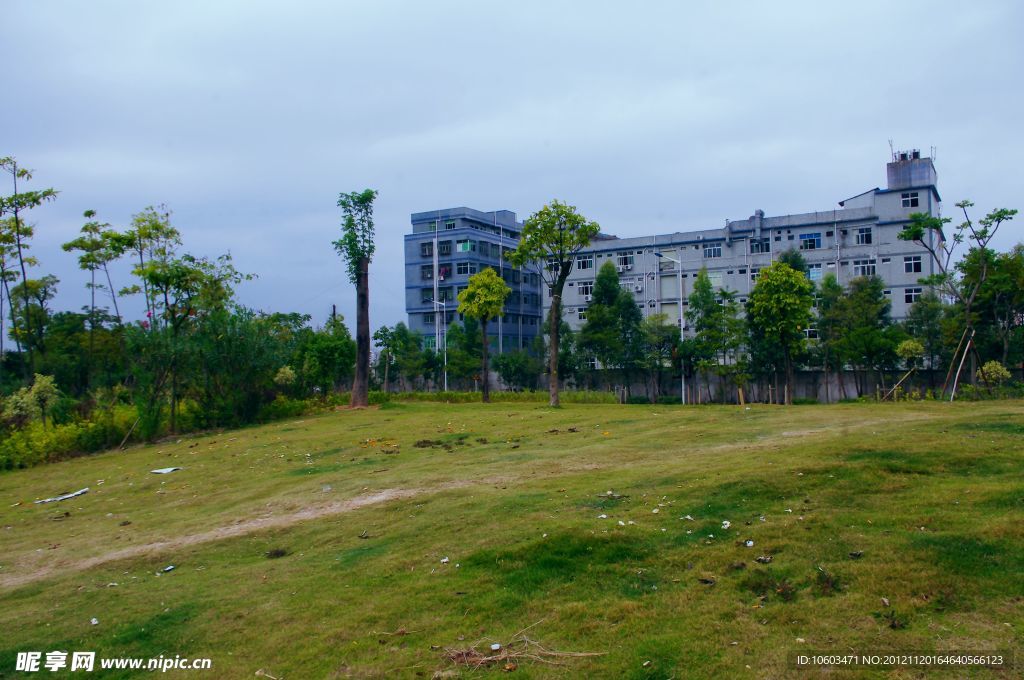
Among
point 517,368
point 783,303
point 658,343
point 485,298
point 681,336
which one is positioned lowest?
point 517,368

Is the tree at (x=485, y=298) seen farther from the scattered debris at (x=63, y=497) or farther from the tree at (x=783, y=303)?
the scattered debris at (x=63, y=497)

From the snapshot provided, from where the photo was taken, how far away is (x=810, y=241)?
58000mm

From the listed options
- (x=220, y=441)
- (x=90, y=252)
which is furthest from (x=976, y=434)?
(x=90, y=252)

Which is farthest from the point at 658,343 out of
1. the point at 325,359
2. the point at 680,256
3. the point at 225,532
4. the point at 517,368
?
the point at 225,532

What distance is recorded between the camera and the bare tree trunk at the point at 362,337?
34.0 metres

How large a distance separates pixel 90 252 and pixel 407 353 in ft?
90.5

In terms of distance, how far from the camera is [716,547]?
8.27m

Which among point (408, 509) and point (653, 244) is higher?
point (653, 244)

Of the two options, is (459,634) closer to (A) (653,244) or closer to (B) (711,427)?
(B) (711,427)

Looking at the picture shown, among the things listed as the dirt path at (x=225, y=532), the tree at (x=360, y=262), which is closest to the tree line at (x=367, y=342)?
the tree at (x=360, y=262)

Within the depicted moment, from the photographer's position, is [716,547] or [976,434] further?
[976,434]

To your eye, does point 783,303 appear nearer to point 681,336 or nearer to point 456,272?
point 681,336

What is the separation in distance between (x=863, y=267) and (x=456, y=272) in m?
33.2

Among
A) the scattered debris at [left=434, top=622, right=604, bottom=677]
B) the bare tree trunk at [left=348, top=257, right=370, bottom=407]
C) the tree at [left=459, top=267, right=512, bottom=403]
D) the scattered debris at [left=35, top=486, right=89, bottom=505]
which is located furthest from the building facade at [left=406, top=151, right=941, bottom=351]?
the scattered debris at [left=434, top=622, right=604, bottom=677]
